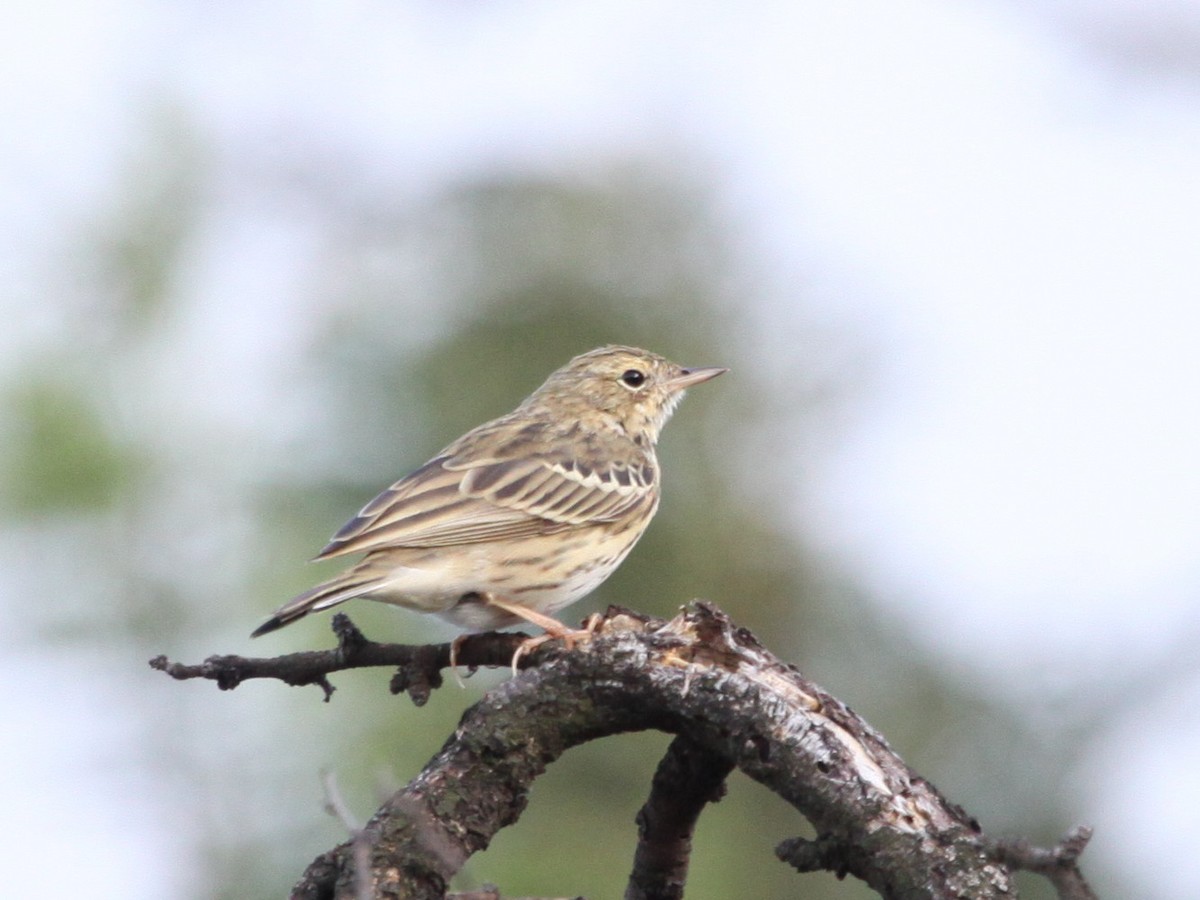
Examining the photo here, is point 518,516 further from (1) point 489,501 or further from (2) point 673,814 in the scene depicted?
(2) point 673,814

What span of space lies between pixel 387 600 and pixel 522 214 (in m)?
7.01

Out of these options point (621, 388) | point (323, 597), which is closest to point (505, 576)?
point (323, 597)

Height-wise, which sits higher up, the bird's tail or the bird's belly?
the bird's belly

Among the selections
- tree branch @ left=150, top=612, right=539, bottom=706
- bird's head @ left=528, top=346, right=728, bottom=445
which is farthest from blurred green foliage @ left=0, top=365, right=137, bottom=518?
tree branch @ left=150, top=612, right=539, bottom=706

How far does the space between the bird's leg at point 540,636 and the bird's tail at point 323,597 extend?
2.12 feet

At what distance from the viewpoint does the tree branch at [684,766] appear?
3.56 m

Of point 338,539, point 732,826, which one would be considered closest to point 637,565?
point 732,826

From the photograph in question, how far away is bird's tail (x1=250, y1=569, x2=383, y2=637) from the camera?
540cm

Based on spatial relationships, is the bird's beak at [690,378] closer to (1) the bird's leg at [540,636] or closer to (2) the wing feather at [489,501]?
(2) the wing feather at [489,501]

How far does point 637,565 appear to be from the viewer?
1064 cm

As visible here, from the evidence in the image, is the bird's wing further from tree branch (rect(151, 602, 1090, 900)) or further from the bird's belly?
tree branch (rect(151, 602, 1090, 900))

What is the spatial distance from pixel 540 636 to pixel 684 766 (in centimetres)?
130

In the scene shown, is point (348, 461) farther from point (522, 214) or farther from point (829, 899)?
point (829, 899)

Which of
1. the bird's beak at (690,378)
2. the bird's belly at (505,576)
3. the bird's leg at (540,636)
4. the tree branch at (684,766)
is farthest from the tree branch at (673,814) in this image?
the bird's beak at (690,378)
